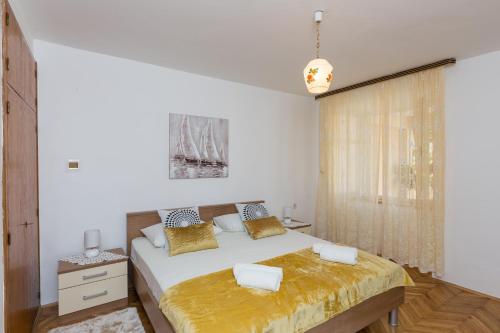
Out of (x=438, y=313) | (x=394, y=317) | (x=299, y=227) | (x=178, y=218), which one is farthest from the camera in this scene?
(x=299, y=227)

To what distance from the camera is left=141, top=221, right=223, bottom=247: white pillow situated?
269 cm

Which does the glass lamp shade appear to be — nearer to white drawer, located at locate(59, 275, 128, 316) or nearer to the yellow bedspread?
the yellow bedspread

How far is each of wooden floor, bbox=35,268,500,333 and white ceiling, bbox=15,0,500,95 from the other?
2.61 m

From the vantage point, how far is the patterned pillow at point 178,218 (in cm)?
285

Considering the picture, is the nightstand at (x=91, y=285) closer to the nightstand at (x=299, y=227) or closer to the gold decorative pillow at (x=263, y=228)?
the gold decorative pillow at (x=263, y=228)

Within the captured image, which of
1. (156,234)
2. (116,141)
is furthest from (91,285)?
(116,141)

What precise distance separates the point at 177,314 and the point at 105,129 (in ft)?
7.14

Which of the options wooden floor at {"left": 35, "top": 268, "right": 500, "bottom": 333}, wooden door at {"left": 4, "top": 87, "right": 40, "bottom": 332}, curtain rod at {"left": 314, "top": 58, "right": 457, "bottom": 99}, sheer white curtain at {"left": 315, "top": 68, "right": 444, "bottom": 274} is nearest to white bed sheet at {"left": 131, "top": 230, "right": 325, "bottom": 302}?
wooden floor at {"left": 35, "top": 268, "right": 500, "bottom": 333}

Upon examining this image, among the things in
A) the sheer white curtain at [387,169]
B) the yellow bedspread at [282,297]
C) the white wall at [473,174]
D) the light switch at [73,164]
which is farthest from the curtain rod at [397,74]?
the light switch at [73,164]

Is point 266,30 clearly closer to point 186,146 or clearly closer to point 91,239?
point 186,146

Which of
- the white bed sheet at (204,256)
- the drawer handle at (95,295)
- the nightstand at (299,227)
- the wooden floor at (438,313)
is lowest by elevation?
the wooden floor at (438,313)

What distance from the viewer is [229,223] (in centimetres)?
338

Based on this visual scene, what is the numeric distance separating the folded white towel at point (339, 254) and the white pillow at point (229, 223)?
126 cm

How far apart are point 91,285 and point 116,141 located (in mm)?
1478
